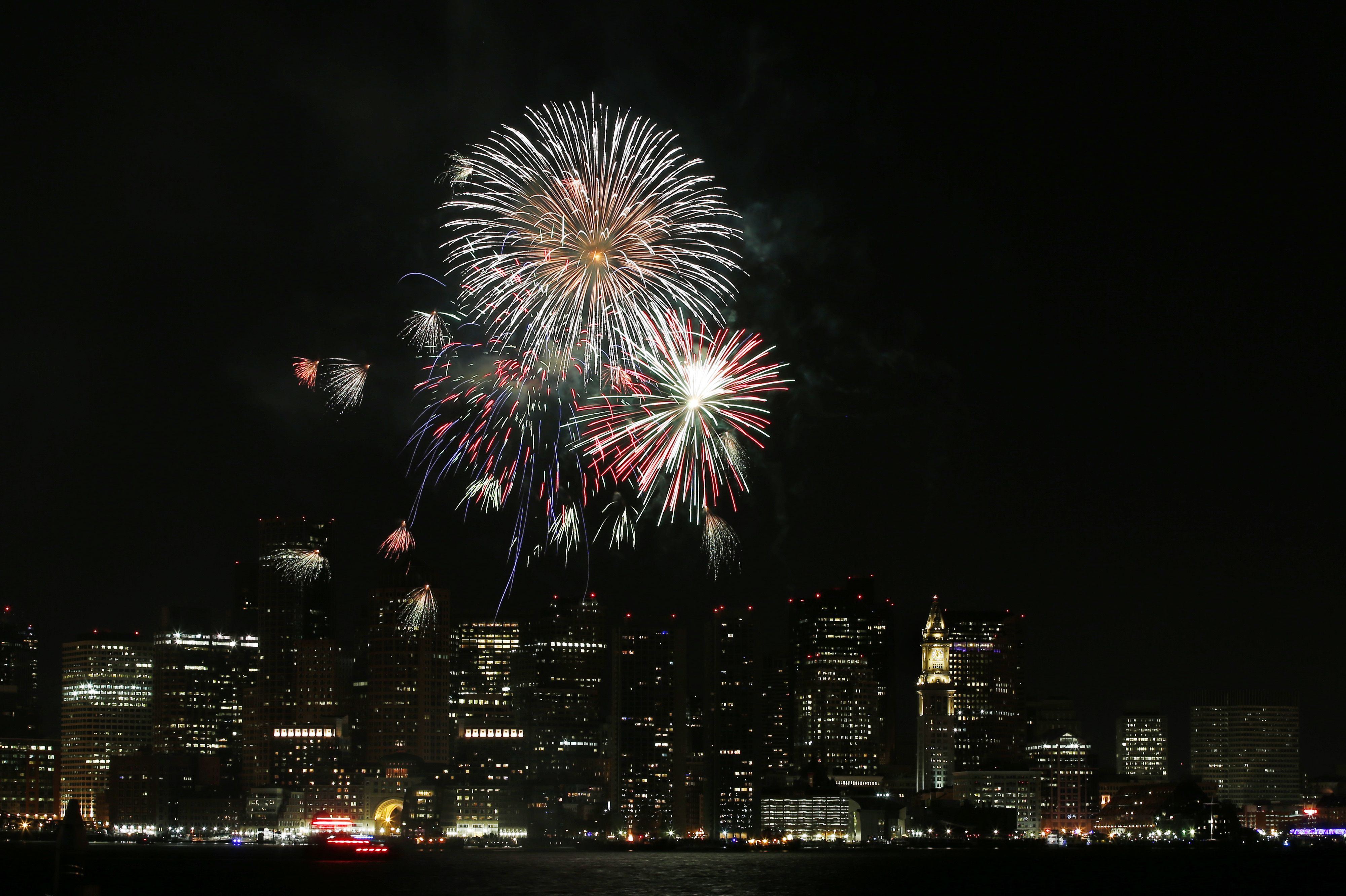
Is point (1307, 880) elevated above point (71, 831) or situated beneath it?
situated beneath

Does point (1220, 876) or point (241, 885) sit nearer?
point (241, 885)

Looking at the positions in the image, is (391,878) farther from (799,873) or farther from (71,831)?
(71,831)

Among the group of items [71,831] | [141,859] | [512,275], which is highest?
[512,275]

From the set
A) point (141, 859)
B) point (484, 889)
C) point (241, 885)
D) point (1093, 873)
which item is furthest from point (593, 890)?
point (141, 859)

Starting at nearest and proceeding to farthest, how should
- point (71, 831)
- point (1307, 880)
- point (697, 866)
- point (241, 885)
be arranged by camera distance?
point (71, 831) → point (241, 885) → point (1307, 880) → point (697, 866)

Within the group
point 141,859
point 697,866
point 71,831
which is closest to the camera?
point 71,831

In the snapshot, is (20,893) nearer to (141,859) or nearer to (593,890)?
(593,890)

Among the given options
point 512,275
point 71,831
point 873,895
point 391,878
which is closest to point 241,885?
point 391,878
